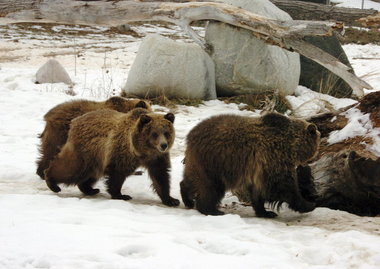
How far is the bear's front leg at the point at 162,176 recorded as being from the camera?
5.72m

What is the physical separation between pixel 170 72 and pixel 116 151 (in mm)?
6030

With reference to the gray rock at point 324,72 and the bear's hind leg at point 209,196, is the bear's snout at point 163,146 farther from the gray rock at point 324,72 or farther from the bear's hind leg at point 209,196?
the gray rock at point 324,72

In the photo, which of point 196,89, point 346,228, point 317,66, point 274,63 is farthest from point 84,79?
point 346,228

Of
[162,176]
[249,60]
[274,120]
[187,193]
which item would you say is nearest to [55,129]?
[162,176]

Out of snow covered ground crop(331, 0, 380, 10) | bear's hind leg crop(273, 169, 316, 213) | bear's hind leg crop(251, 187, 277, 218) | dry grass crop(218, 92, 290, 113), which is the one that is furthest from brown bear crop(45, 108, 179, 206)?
snow covered ground crop(331, 0, 380, 10)

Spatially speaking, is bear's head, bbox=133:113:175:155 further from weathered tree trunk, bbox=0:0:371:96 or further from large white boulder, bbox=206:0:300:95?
large white boulder, bbox=206:0:300:95

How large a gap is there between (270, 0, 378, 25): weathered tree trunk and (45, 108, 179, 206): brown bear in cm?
1029

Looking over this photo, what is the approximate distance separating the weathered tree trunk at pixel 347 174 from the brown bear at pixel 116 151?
115cm

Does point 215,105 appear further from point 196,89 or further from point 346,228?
point 346,228

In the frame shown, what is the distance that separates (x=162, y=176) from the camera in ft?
18.9

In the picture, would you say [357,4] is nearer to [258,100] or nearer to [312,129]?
[258,100]

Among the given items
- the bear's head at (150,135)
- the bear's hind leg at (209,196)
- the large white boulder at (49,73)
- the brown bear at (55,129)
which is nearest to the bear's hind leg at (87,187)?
the brown bear at (55,129)

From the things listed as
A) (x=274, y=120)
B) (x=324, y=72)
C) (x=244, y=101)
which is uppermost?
(x=274, y=120)

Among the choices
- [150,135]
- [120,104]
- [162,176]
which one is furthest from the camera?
[120,104]
